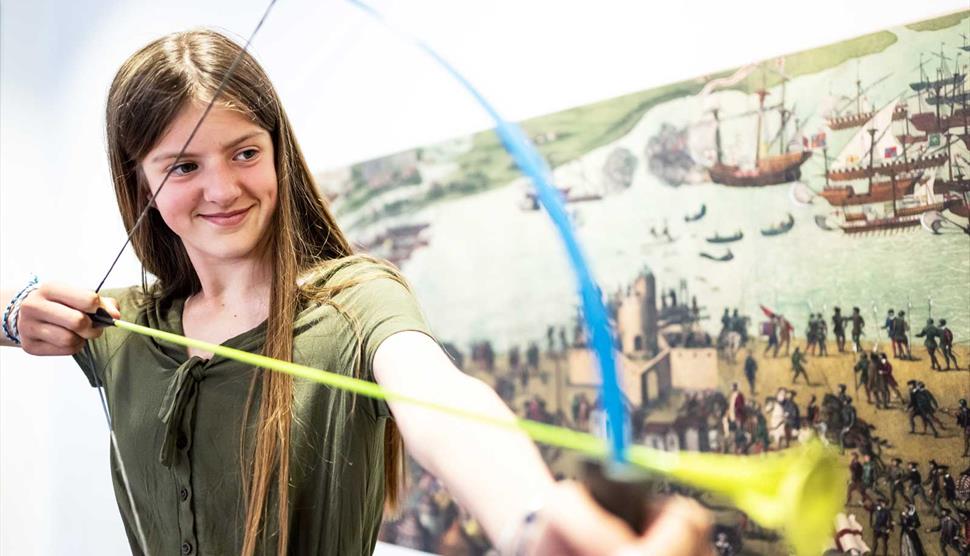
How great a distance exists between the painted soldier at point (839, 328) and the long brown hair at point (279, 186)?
0.54 meters

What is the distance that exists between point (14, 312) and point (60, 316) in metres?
0.15

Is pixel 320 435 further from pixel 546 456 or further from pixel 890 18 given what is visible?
pixel 890 18

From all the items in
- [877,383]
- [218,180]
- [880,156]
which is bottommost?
[877,383]

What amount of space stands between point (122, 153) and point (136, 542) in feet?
1.42

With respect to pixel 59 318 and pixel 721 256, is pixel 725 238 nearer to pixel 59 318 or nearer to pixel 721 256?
pixel 721 256

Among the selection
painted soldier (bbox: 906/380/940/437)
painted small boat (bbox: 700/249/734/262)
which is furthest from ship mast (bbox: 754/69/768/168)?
painted soldier (bbox: 906/380/940/437)

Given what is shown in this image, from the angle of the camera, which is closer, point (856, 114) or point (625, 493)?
point (625, 493)

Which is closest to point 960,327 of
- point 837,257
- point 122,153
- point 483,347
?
point 837,257

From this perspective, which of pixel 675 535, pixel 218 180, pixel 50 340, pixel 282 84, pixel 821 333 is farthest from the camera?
pixel 282 84

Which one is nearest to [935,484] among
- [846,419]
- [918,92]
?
[846,419]

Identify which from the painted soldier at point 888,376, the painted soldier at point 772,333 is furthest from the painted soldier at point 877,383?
the painted soldier at point 772,333

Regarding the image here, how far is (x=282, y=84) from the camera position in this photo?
1.76 m

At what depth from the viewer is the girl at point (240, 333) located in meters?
0.80

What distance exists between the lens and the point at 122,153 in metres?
0.91
